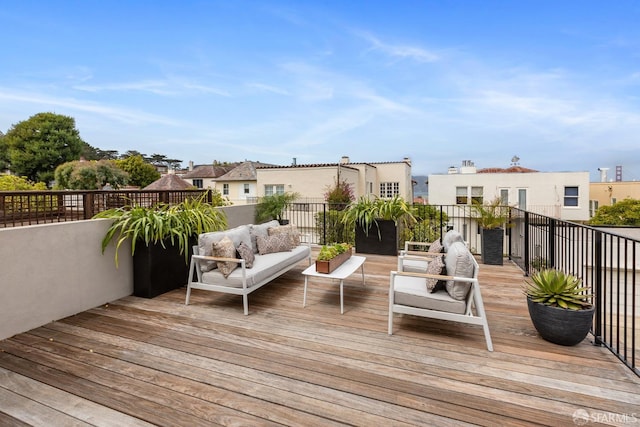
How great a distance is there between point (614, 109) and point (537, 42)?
636cm

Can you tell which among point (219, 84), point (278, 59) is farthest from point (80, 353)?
point (219, 84)

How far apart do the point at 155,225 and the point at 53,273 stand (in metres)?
1.10

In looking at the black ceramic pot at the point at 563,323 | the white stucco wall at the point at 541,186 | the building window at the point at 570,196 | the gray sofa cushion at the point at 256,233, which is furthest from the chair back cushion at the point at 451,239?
the building window at the point at 570,196

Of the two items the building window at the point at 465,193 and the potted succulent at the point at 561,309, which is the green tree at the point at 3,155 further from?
the potted succulent at the point at 561,309

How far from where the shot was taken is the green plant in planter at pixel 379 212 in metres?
6.08

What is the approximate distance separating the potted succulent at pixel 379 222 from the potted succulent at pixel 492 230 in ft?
4.23

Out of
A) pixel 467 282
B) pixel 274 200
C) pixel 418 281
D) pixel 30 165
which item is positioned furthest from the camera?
pixel 30 165

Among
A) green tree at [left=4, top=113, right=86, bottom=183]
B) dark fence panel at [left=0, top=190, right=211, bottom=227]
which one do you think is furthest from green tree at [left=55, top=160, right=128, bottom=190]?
dark fence panel at [left=0, top=190, right=211, bottom=227]

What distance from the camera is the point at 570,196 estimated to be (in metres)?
17.5

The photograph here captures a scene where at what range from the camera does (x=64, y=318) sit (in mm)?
3232

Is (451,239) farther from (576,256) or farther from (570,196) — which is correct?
(570,196)

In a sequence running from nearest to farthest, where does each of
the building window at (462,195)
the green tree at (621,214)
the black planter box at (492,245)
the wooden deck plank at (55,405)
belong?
1. the wooden deck plank at (55,405)
2. the black planter box at (492,245)
3. the green tree at (621,214)
4. the building window at (462,195)

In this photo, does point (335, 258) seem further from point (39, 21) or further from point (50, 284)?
point (39, 21)

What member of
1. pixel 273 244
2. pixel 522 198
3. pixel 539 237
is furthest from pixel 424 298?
pixel 522 198
